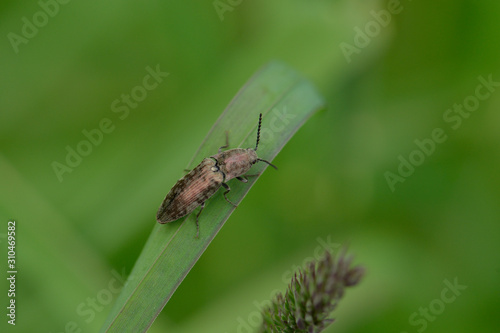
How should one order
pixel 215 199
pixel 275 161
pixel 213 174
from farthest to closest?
pixel 275 161 < pixel 213 174 < pixel 215 199

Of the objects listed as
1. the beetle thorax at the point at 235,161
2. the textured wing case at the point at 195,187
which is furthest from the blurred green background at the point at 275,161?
the beetle thorax at the point at 235,161

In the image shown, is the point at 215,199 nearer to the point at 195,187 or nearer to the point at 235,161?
the point at 195,187

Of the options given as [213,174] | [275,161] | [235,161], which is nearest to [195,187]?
[213,174]

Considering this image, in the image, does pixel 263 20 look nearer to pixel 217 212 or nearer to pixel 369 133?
pixel 369 133

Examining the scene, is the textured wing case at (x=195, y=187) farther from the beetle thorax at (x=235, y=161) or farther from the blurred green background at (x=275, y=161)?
the blurred green background at (x=275, y=161)

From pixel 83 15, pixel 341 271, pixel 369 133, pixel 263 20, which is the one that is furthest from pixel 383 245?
pixel 83 15

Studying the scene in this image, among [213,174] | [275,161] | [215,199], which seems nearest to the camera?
[215,199]
